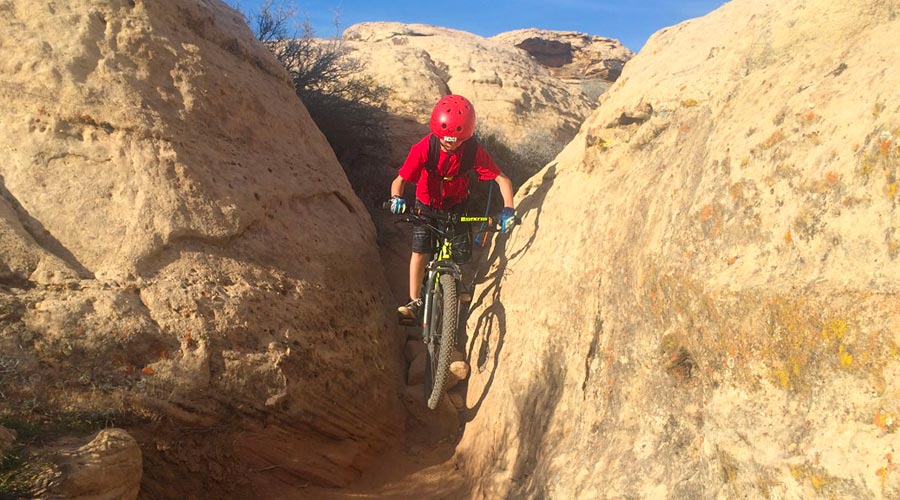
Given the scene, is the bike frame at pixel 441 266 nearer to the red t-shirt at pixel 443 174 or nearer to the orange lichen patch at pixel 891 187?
the red t-shirt at pixel 443 174

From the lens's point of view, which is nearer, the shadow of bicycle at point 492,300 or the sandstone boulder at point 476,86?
the shadow of bicycle at point 492,300

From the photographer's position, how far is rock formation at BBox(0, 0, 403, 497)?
3596 mm

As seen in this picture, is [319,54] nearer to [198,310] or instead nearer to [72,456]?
[198,310]

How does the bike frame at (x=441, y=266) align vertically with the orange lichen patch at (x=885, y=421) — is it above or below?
above

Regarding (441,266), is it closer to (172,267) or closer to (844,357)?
(172,267)

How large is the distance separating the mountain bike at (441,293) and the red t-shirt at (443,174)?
224 millimetres

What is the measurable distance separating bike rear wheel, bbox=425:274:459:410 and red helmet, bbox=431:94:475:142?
0.98 m

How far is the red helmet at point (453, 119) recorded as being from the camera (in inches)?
182

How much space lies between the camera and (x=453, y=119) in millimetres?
4629

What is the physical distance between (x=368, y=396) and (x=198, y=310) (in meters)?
1.45

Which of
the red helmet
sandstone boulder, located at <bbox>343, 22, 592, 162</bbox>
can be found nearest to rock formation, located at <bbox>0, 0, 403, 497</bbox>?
the red helmet

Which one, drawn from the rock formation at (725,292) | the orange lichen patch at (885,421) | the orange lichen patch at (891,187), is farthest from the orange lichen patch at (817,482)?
the orange lichen patch at (891,187)

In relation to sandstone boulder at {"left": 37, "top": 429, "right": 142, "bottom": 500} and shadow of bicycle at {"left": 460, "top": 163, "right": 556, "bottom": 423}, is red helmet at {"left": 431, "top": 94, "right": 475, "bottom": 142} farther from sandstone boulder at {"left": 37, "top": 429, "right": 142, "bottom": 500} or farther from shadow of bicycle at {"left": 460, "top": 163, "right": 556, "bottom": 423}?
sandstone boulder at {"left": 37, "top": 429, "right": 142, "bottom": 500}

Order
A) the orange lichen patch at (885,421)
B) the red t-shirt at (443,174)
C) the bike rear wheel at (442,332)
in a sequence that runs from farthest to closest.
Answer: the red t-shirt at (443,174), the bike rear wheel at (442,332), the orange lichen patch at (885,421)
